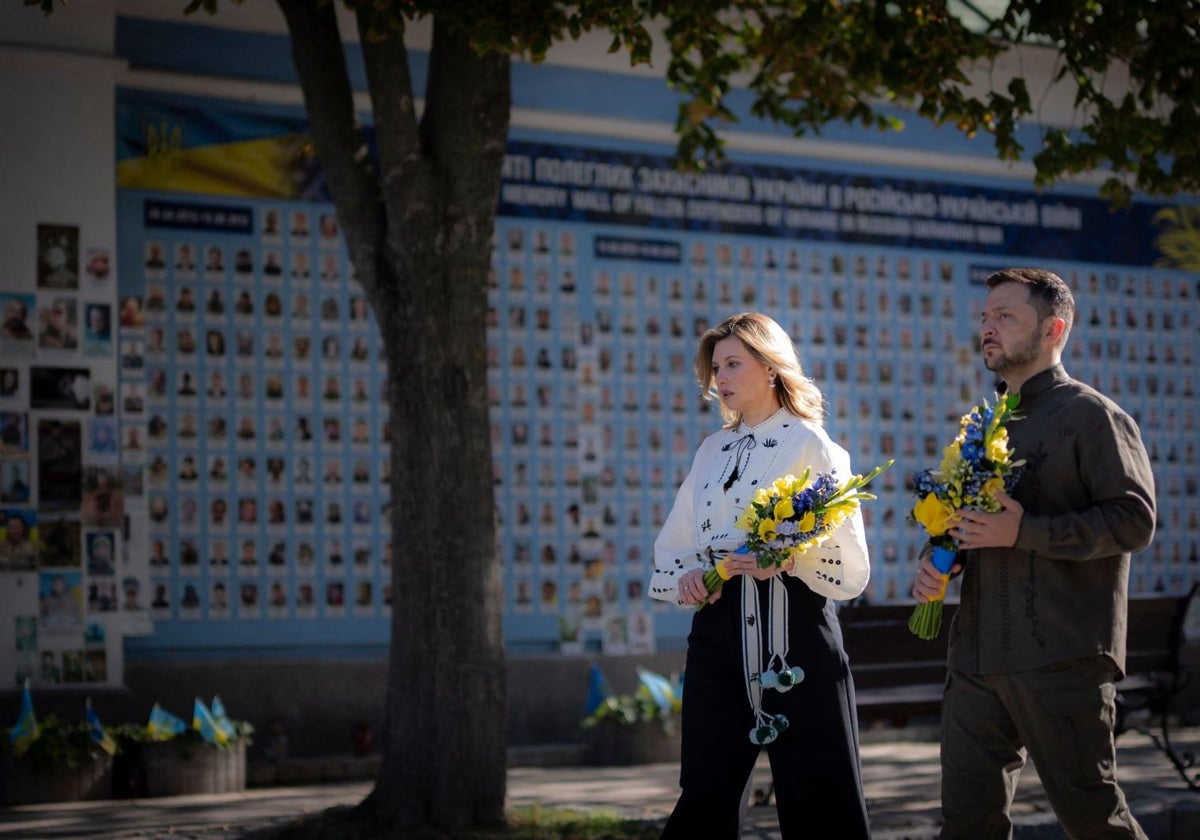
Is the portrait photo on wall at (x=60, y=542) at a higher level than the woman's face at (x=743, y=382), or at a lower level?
lower

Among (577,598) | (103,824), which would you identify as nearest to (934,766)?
(577,598)

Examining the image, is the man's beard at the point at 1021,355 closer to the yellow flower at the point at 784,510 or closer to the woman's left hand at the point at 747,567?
the yellow flower at the point at 784,510

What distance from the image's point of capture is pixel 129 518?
1108 cm

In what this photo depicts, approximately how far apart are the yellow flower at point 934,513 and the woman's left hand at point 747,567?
490 mm

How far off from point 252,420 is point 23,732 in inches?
113

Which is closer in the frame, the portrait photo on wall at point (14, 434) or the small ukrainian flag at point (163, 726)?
the small ukrainian flag at point (163, 726)

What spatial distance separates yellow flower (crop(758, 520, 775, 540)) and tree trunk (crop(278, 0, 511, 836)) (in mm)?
3076

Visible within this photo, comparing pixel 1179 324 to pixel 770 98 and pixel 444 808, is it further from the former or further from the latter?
pixel 444 808

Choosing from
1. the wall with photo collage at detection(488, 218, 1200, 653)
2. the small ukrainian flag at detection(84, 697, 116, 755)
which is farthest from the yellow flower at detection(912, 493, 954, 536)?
the wall with photo collage at detection(488, 218, 1200, 653)

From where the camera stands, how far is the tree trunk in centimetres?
Result: 784

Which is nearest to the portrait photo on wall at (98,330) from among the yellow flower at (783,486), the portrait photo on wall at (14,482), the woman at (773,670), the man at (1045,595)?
the portrait photo on wall at (14,482)

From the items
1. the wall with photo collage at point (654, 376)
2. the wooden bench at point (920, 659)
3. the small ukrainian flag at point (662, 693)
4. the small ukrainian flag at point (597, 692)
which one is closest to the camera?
the wooden bench at point (920, 659)

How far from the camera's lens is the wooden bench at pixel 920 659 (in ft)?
30.9

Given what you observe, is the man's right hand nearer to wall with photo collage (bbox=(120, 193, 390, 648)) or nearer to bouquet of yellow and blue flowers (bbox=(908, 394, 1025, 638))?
bouquet of yellow and blue flowers (bbox=(908, 394, 1025, 638))
